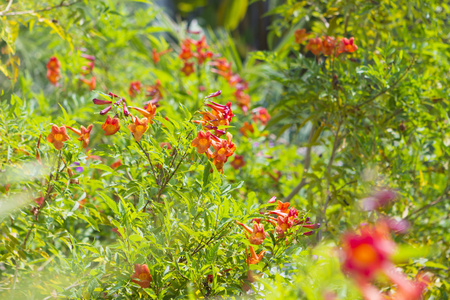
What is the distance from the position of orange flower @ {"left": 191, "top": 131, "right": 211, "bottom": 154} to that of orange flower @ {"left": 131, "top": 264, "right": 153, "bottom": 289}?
8.1 inches

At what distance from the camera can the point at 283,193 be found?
1492mm

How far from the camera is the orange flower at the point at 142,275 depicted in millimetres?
667

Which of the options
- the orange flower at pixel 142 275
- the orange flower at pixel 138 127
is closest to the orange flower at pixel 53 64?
the orange flower at pixel 138 127

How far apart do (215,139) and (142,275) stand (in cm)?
26

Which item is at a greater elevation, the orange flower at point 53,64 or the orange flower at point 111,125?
the orange flower at point 111,125

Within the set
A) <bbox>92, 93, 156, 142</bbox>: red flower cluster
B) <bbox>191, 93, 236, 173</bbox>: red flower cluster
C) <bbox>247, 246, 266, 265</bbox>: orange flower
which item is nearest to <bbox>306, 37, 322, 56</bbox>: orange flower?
<bbox>191, 93, 236, 173</bbox>: red flower cluster

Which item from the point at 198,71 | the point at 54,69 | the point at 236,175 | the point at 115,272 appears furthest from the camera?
the point at 198,71

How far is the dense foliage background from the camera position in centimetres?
72

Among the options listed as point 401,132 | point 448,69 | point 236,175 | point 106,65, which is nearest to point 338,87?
point 401,132

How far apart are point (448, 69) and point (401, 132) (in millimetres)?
261

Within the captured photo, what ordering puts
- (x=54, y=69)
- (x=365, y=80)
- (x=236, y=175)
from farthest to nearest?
(x=54, y=69) < (x=236, y=175) < (x=365, y=80)

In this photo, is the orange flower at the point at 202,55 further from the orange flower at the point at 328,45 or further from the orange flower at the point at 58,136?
the orange flower at the point at 58,136

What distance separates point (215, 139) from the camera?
76 centimetres

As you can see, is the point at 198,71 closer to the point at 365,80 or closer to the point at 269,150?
the point at 269,150
